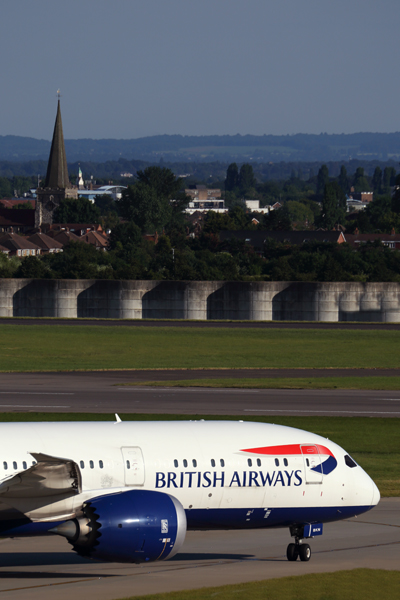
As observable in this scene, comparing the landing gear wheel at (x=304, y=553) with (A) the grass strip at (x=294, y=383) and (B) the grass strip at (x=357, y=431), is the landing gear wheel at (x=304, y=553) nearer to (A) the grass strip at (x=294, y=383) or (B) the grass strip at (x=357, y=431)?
(B) the grass strip at (x=357, y=431)

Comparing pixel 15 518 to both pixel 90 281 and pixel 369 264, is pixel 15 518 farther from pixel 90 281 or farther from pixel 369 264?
pixel 369 264

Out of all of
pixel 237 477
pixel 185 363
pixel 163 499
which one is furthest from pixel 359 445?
→ pixel 185 363

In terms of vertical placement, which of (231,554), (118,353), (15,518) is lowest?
(118,353)

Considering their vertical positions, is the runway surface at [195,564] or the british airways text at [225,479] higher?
the british airways text at [225,479]

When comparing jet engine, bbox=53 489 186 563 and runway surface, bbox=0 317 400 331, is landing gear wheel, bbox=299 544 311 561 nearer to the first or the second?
jet engine, bbox=53 489 186 563

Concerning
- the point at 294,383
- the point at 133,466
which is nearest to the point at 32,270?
the point at 294,383

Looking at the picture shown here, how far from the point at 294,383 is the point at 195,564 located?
43033 mm

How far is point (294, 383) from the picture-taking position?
72438 millimetres

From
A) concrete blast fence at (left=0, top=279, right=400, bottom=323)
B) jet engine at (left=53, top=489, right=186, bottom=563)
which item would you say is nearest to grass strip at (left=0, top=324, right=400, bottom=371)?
concrete blast fence at (left=0, top=279, right=400, bottom=323)

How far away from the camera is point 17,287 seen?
116438 mm

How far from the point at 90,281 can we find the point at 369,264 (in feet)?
174

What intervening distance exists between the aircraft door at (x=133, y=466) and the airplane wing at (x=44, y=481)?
1.58 metres

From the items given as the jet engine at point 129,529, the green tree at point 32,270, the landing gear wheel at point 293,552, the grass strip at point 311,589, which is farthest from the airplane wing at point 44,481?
the green tree at point 32,270

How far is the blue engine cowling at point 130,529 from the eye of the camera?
24781 mm
